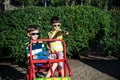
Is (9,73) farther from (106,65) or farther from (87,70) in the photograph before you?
(106,65)

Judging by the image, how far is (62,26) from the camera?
1019cm

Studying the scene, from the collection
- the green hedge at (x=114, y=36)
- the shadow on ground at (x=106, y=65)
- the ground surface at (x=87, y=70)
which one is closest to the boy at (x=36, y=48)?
the ground surface at (x=87, y=70)

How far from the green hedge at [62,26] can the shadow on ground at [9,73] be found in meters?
0.44

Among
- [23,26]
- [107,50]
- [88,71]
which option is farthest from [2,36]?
[107,50]

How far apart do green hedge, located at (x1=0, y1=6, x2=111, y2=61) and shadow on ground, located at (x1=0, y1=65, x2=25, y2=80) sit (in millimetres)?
437

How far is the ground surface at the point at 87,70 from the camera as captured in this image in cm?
859

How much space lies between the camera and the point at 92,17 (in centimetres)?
1048

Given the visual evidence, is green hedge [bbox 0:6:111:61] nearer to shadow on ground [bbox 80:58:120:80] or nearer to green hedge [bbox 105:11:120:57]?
green hedge [bbox 105:11:120:57]

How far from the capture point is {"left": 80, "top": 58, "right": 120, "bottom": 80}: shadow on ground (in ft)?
30.0

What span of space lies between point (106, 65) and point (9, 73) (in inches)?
109

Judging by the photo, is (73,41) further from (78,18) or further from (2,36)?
(2,36)

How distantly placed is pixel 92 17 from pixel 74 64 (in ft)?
4.89

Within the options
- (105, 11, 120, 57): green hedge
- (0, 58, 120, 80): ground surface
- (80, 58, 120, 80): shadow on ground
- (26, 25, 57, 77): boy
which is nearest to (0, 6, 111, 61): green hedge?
(105, 11, 120, 57): green hedge

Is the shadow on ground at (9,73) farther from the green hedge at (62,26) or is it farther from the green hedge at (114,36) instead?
the green hedge at (114,36)
